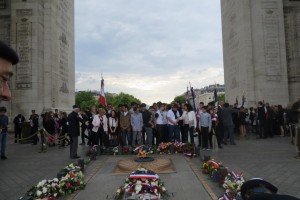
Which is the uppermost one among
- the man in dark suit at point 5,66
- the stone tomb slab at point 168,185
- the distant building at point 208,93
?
the distant building at point 208,93

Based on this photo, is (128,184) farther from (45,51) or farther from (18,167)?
(45,51)

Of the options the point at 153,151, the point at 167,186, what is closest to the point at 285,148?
the point at 153,151

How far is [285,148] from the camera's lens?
12891 millimetres

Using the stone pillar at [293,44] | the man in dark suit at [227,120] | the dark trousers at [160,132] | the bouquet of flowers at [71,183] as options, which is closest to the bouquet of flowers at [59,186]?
the bouquet of flowers at [71,183]

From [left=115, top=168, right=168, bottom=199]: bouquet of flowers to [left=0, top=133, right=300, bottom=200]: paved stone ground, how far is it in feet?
1.16

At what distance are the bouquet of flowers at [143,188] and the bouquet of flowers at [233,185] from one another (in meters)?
1.27

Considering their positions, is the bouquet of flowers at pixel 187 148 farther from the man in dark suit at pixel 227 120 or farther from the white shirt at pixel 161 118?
the man in dark suit at pixel 227 120

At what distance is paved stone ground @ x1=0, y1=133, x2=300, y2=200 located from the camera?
22.7 ft

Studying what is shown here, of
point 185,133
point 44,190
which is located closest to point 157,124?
point 185,133

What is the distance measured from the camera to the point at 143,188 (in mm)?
6109

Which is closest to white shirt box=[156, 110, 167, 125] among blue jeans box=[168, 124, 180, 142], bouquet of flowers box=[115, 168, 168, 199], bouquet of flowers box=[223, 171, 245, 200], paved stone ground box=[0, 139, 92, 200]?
blue jeans box=[168, 124, 180, 142]

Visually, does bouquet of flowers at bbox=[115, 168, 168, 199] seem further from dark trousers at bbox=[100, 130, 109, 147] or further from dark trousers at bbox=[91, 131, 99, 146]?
dark trousers at bbox=[91, 131, 99, 146]

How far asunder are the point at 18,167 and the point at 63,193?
3962 millimetres

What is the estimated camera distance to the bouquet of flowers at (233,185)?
Answer: 5.87 meters
